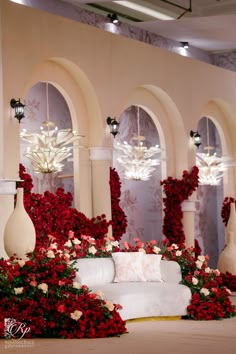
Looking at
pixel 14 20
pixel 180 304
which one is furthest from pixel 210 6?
pixel 180 304

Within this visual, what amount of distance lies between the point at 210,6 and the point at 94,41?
10.8 ft

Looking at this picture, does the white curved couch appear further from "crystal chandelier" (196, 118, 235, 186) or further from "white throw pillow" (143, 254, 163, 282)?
"crystal chandelier" (196, 118, 235, 186)

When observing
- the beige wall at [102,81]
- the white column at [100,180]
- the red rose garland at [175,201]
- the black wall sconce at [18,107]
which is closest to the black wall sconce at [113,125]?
the beige wall at [102,81]

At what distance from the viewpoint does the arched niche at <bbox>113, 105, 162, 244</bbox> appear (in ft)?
51.8

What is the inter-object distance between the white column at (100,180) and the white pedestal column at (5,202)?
2.14 meters

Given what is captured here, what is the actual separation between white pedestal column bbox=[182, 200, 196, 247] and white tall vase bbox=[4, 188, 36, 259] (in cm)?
485

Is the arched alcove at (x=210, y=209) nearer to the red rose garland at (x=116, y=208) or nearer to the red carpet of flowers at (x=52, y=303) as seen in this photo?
the red rose garland at (x=116, y=208)

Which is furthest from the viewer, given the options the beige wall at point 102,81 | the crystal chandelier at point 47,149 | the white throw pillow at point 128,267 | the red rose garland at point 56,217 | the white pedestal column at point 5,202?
the crystal chandelier at point 47,149

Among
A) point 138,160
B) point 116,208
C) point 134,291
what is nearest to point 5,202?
point 134,291

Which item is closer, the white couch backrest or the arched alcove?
the white couch backrest

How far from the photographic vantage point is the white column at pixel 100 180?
1239cm

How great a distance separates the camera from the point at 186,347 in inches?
290

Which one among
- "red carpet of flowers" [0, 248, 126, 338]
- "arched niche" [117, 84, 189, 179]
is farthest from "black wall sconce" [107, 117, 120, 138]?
"red carpet of flowers" [0, 248, 126, 338]

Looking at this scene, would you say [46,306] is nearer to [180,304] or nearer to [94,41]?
[180,304]
